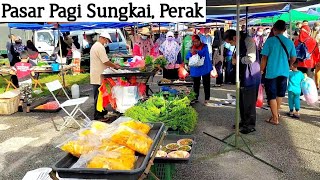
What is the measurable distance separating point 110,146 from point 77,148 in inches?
9.4

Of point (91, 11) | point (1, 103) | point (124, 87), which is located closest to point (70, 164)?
point (91, 11)

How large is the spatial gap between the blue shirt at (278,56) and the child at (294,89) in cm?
76

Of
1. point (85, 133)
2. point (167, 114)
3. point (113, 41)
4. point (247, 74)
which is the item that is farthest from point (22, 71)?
point (113, 41)

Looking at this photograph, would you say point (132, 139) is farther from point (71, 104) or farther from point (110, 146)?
point (71, 104)

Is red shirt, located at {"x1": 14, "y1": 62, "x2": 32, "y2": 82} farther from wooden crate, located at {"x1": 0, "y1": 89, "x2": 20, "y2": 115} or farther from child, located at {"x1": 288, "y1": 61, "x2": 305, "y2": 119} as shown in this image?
child, located at {"x1": 288, "y1": 61, "x2": 305, "y2": 119}

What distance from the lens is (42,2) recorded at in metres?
3.04

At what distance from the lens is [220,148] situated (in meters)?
5.48

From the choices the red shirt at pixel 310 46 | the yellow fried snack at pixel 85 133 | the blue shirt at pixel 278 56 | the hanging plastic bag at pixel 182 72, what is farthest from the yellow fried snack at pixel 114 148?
the hanging plastic bag at pixel 182 72

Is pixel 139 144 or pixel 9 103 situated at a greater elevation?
pixel 139 144

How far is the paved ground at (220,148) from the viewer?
15.1 feet

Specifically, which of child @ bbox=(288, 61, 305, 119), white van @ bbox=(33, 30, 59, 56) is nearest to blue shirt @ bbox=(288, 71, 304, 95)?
child @ bbox=(288, 61, 305, 119)

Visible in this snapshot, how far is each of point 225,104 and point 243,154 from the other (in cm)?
342

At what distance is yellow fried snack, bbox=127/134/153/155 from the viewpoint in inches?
98.1

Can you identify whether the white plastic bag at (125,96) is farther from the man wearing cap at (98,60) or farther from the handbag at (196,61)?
the handbag at (196,61)
